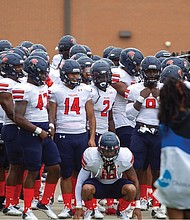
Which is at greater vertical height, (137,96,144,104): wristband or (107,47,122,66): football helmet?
(107,47,122,66): football helmet

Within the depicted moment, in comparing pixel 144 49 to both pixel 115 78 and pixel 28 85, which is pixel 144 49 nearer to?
pixel 115 78

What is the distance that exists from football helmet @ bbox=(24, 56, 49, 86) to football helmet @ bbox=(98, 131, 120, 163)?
97 centimetres

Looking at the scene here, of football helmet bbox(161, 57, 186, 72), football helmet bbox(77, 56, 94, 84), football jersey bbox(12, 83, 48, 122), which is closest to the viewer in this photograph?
football jersey bbox(12, 83, 48, 122)

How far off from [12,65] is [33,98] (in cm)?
81

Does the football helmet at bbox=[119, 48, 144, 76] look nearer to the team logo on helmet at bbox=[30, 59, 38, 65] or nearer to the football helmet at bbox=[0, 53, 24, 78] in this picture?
the football helmet at bbox=[0, 53, 24, 78]

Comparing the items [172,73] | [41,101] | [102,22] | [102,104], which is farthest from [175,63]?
[102,22]

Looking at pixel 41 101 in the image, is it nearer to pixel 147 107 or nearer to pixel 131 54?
pixel 147 107

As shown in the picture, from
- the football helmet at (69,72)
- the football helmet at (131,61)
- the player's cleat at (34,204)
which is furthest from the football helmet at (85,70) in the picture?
the player's cleat at (34,204)

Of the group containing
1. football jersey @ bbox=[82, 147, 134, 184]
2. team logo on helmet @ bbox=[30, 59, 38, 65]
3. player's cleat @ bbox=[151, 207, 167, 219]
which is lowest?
player's cleat @ bbox=[151, 207, 167, 219]

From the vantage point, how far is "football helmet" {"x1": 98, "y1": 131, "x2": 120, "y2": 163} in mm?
9242

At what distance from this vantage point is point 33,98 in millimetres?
9461

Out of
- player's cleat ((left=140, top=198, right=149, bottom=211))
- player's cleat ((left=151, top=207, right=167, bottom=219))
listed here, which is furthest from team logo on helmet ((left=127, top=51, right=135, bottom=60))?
player's cleat ((left=151, top=207, right=167, bottom=219))

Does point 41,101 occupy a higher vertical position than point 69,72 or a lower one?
lower

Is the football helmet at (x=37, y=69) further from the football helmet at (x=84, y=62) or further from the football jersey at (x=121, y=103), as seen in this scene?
Answer: the football jersey at (x=121, y=103)
